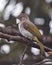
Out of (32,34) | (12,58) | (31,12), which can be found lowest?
(12,58)

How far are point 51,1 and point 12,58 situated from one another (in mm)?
1319

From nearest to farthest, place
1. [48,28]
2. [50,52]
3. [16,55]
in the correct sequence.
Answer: [50,52] < [16,55] < [48,28]

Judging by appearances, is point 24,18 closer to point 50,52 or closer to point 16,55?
point 50,52

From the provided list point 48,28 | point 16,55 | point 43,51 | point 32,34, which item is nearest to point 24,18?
point 32,34

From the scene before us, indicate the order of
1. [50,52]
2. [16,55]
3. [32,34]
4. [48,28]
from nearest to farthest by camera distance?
[50,52] < [32,34] < [16,55] < [48,28]

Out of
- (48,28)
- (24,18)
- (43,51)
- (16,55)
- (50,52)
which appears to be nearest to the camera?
(50,52)

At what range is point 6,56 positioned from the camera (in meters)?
4.05

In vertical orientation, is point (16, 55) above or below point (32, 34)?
below

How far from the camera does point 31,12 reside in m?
4.91

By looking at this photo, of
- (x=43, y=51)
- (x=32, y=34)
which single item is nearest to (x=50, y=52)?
(x=43, y=51)

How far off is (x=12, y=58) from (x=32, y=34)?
Result: 202cm

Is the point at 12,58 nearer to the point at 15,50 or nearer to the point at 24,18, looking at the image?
the point at 15,50

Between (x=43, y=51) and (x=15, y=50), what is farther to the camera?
(x=15, y=50)

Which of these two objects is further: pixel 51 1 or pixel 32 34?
pixel 51 1
